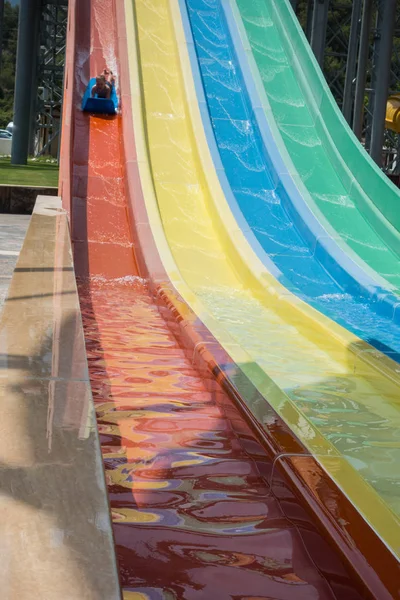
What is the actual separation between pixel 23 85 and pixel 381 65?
772cm

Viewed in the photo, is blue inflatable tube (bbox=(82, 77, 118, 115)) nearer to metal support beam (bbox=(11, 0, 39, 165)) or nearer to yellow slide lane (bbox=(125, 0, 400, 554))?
yellow slide lane (bbox=(125, 0, 400, 554))

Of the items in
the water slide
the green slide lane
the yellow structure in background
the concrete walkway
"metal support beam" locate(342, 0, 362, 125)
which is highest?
"metal support beam" locate(342, 0, 362, 125)

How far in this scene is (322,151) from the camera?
8547 millimetres

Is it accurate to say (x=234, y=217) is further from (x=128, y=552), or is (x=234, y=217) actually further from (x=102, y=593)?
(x=102, y=593)

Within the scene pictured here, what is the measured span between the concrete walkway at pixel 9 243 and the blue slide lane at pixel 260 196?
6.00 feet

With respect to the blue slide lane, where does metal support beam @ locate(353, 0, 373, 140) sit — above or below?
above

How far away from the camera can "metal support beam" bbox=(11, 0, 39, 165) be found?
16.6m

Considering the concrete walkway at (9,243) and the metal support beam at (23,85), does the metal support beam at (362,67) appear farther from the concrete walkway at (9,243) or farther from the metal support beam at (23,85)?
A: the concrete walkway at (9,243)

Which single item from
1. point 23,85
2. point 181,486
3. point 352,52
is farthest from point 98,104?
point 352,52

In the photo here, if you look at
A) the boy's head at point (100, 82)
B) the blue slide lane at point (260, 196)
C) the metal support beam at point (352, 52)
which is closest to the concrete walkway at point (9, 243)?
the boy's head at point (100, 82)

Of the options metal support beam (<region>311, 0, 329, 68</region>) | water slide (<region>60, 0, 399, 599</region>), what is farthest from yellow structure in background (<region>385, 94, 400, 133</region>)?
water slide (<region>60, 0, 399, 599</region>)

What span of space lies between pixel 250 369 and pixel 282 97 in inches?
254

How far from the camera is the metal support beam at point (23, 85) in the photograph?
1658 cm

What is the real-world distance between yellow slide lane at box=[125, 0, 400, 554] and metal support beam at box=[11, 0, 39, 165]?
6.08 meters
